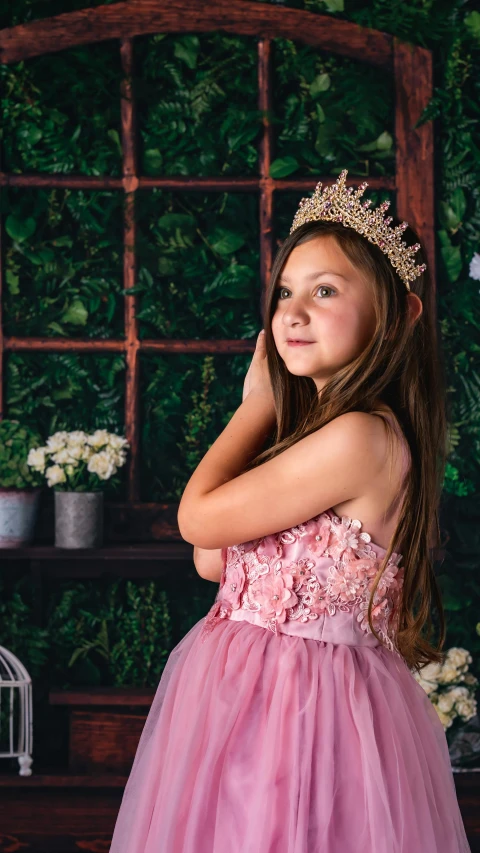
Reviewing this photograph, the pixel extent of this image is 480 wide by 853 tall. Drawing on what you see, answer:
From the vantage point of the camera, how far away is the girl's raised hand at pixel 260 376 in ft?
4.95

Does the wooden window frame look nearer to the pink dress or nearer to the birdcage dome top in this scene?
the birdcage dome top

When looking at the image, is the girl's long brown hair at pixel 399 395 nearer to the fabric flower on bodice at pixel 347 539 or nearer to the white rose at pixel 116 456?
the fabric flower on bodice at pixel 347 539

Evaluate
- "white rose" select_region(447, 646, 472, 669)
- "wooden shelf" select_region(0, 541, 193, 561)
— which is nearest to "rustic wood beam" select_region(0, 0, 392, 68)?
"wooden shelf" select_region(0, 541, 193, 561)

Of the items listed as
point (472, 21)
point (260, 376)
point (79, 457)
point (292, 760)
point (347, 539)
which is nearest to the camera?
point (292, 760)

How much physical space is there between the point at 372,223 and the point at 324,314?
0.62 feet

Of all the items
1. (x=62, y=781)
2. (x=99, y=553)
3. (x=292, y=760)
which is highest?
(x=99, y=553)

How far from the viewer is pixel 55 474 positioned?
2781mm

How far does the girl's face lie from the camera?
1.37m

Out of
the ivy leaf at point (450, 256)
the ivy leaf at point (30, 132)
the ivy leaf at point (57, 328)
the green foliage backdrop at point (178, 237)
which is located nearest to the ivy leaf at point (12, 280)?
the green foliage backdrop at point (178, 237)

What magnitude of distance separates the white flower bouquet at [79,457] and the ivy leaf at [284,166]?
38.3 inches

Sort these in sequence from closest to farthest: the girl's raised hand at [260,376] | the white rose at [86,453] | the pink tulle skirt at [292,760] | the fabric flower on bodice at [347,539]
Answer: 1. the pink tulle skirt at [292,760]
2. the fabric flower on bodice at [347,539]
3. the girl's raised hand at [260,376]
4. the white rose at [86,453]

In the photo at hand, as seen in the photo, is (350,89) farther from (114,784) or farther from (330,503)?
(114,784)

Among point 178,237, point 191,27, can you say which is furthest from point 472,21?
point 178,237

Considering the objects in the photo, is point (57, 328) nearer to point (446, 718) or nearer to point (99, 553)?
point (99, 553)
